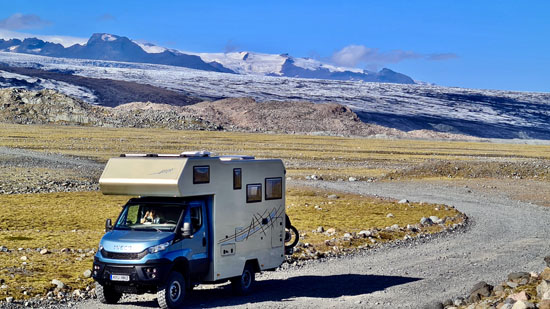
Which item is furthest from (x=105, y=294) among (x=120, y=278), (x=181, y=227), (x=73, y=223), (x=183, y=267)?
(x=73, y=223)

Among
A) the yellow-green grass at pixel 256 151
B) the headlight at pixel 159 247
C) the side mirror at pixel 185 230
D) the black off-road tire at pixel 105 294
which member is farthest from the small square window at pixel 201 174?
the yellow-green grass at pixel 256 151

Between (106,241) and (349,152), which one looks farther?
(349,152)

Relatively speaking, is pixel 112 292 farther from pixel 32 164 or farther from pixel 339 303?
pixel 32 164

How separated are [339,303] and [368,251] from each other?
26.0 ft

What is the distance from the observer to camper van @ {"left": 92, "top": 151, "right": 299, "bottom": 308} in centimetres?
1550

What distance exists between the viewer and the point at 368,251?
983 inches

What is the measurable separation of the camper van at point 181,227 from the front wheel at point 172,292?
21mm

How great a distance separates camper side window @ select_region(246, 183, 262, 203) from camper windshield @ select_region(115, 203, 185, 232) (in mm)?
2101

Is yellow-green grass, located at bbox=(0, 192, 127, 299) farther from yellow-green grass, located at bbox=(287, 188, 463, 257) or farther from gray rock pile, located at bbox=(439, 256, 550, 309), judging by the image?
gray rock pile, located at bbox=(439, 256, 550, 309)

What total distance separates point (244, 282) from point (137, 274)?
3.49 m

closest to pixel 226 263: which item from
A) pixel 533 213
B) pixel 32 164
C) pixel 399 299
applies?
pixel 399 299

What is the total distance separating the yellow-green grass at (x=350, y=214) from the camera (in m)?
27.8

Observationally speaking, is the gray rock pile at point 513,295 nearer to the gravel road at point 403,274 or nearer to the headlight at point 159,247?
the gravel road at point 403,274

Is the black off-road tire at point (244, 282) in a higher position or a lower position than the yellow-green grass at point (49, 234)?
higher
